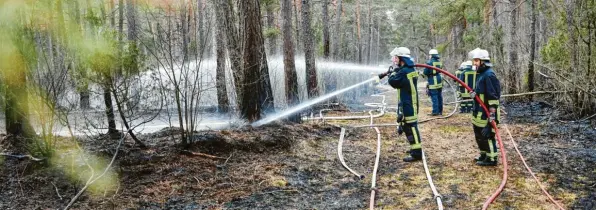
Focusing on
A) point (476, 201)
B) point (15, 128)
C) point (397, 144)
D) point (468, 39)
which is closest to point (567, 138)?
point (397, 144)

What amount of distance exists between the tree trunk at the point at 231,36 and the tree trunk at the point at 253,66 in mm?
111

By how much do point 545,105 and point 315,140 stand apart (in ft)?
26.7

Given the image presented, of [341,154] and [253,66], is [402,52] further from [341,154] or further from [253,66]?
[253,66]

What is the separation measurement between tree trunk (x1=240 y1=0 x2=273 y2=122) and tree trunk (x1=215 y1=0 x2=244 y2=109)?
0.36 ft

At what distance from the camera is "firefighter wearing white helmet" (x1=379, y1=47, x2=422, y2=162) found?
6742 millimetres

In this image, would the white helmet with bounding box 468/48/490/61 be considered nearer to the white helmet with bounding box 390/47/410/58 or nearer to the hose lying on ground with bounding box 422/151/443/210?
the white helmet with bounding box 390/47/410/58

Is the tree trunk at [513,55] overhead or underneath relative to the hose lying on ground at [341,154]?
overhead

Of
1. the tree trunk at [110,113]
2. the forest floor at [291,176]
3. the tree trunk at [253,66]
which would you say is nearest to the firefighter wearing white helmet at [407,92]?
the forest floor at [291,176]

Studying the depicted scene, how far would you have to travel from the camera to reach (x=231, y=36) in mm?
7719

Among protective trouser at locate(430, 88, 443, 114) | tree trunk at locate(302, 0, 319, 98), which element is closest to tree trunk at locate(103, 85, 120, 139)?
tree trunk at locate(302, 0, 319, 98)

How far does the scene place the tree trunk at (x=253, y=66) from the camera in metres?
7.90

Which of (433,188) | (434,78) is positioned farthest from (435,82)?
(433,188)

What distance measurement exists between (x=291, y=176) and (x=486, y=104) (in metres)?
2.96

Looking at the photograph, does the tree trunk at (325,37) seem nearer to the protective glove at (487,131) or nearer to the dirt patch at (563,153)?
the dirt patch at (563,153)
